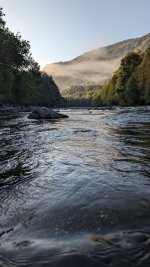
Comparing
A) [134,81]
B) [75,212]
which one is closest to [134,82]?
[134,81]

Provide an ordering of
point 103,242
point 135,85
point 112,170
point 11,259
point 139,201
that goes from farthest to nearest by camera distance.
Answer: point 135,85, point 112,170, point 139,201, point 103,242, point 11,259

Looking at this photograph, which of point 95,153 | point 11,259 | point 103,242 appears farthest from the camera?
point 95,153

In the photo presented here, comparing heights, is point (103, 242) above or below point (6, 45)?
below

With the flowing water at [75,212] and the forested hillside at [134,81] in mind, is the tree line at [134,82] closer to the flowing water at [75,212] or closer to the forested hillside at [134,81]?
the forested hillside at [134,81]

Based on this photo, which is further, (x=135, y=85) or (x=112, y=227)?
(x=135, y=85)

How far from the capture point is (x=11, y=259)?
261 cm

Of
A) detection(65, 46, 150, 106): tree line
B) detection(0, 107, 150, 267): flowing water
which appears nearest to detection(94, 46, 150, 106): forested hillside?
detection(65, 46, 150, 106): tree line

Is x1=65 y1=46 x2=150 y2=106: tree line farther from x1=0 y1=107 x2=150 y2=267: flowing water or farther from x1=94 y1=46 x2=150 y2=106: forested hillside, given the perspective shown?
x1=0 y1=107 x2=150 y2=267: flowing water

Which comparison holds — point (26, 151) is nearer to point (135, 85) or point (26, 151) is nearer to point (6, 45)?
point (6, 45)

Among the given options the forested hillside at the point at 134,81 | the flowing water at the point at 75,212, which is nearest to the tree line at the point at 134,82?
the forested hillside at the point at 134,81

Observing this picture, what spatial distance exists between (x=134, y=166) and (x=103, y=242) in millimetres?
3468

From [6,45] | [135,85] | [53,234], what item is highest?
[6,45]

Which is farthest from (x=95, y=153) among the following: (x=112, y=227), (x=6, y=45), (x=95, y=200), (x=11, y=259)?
(x=6, y=45)

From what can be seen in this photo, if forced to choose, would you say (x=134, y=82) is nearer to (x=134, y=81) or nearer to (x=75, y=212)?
(x=134, y=81)
